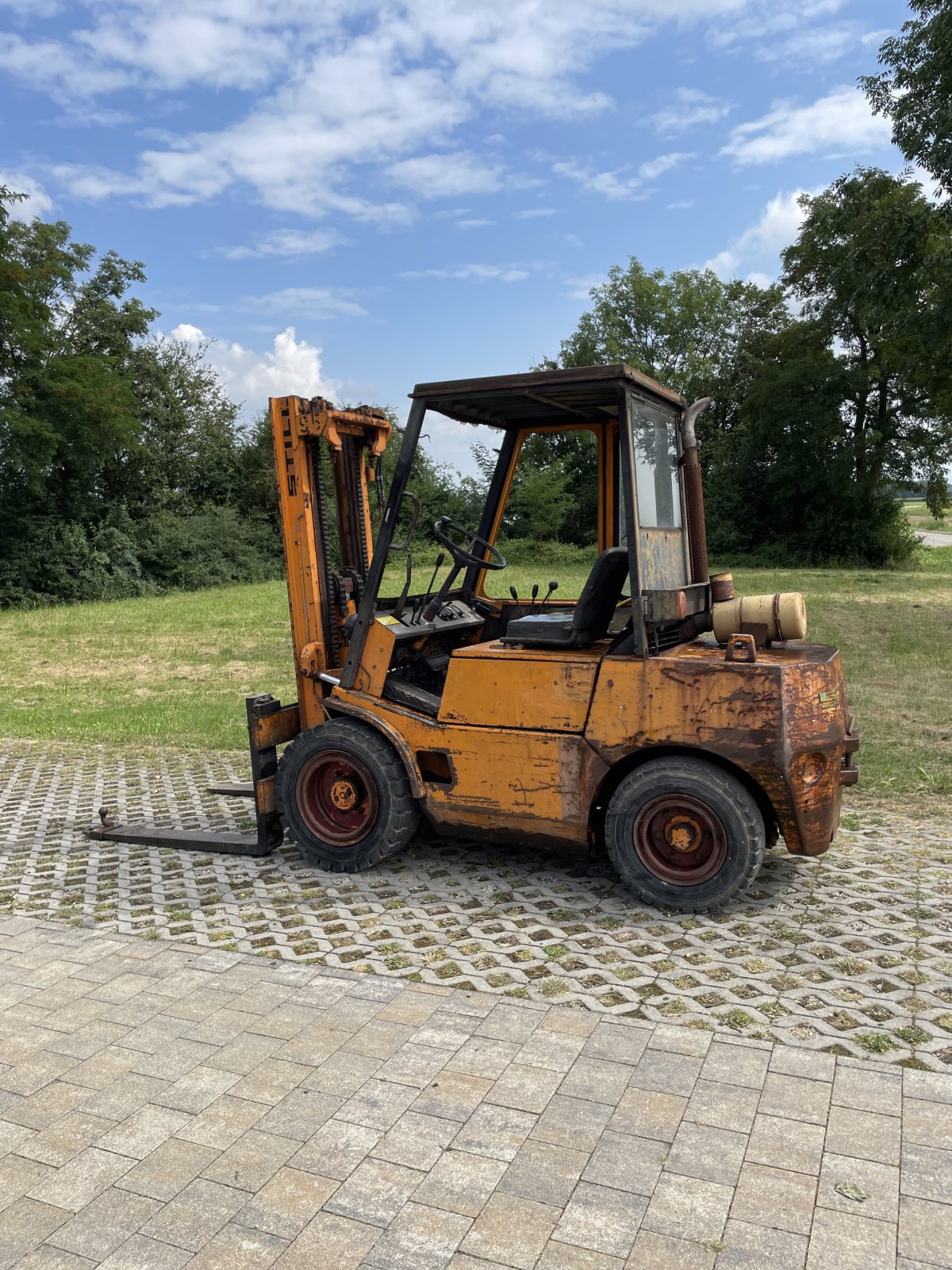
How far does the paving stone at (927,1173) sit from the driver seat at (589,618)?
2715 mm

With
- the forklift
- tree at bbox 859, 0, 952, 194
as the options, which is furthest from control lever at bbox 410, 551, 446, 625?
tree at bbox 859, 0, 952, 194

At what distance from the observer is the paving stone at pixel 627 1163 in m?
2.88

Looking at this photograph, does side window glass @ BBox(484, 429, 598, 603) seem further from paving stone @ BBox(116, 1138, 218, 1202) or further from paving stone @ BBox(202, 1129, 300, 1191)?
paving stone @ BBox(116, 1138, 218, 1202)

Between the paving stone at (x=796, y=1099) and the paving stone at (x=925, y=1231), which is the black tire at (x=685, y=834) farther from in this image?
the paving stone at (x=925, y=1231)

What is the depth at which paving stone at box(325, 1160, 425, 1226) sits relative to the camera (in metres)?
2.78

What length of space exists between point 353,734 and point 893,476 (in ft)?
105

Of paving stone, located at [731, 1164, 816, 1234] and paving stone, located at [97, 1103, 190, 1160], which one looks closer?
paving stone, located at [731, 1164, 816, 1234]

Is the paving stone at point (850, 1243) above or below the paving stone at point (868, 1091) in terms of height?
above

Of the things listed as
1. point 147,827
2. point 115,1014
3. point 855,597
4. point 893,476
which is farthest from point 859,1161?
point 893,476

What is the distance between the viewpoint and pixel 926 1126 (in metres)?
3.11

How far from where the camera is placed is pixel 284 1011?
4.02m

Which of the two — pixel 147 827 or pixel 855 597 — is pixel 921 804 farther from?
pixel 855 597

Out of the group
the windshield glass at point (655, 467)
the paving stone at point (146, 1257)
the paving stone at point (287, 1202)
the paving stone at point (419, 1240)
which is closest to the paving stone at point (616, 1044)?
the paving stone at point (419, 1240)

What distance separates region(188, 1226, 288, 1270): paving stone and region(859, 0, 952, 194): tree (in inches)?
598
